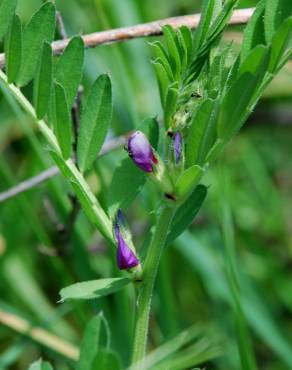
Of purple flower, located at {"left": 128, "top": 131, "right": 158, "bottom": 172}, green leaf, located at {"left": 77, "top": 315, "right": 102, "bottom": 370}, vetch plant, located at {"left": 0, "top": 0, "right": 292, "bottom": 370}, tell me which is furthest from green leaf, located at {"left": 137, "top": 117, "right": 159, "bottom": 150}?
green leaf, located at {"left": 77, "top": 315, "right": 102, "bottom": 370}

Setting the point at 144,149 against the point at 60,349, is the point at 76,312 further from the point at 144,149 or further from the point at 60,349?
the point at 144,149

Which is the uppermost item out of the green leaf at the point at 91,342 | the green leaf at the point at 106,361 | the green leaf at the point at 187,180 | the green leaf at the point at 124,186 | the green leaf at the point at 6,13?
the green leaf at the point at 6,13

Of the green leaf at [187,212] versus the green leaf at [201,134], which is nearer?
the green leaf at [201,134]

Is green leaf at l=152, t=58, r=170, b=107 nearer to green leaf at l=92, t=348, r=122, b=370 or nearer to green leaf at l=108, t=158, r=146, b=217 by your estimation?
green leaf at l=108, t=158, r=146, b=217

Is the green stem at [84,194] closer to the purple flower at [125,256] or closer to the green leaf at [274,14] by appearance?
the purple flower at [125,256]

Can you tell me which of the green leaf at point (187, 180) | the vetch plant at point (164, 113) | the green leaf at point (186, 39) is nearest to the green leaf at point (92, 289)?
the vetch plant at point (164, 113)

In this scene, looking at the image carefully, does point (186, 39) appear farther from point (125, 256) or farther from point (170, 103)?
point (125, 256)

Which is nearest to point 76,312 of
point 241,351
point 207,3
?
point 241,351
